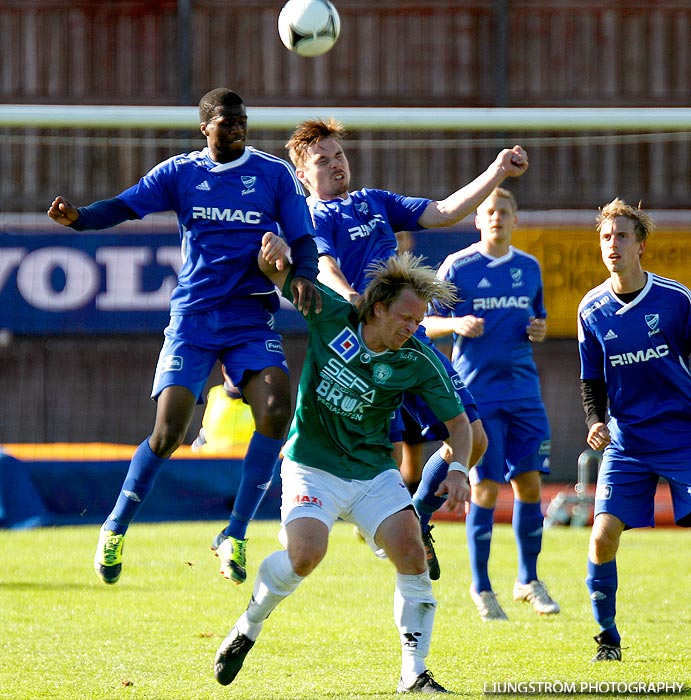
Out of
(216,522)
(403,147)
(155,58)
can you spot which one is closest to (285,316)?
(216,522)

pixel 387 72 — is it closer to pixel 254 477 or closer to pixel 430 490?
pixel 430 490

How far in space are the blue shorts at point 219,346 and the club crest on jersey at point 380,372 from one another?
79 centimetres

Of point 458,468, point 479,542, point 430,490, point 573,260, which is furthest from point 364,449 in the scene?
point 573,260

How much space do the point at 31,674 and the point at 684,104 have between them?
13797 millimetres

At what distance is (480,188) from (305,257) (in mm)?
956

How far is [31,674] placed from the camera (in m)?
5.89

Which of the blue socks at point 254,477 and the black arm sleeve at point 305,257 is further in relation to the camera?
the blue socks at point 254,477

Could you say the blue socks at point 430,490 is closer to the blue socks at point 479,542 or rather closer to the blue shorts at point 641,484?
the blue shorts at point 641,484

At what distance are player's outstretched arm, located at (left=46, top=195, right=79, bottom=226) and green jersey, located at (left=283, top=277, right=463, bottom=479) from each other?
4.21 feet

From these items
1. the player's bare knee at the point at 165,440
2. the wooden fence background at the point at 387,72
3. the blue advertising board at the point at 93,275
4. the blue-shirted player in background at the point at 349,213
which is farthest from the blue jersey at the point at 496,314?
the wooden fence background at the point at 387,72

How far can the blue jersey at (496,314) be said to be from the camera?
809 cm

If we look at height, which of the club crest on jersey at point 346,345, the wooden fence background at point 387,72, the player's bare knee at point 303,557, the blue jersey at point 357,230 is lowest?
the player's bare knee at point 303,557

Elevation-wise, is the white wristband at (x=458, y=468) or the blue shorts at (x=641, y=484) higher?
the white wristband at (x=458, y=468)

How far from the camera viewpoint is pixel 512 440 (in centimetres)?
805
